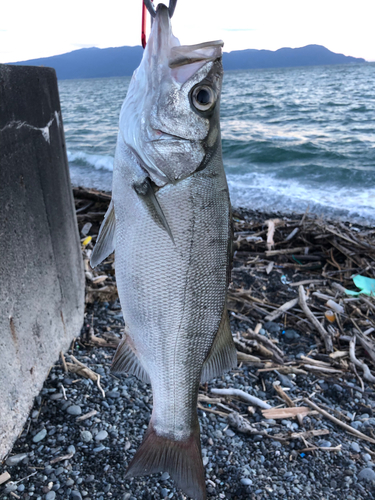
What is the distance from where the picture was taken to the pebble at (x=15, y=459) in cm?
258

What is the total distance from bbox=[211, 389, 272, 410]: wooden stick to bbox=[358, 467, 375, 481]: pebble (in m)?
0.84

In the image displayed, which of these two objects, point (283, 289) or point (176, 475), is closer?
point (176, 475)

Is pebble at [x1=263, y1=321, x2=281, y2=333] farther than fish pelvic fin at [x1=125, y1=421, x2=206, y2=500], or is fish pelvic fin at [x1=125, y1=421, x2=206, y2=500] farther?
pebble at [x1=263, y1=321, x2=281, y2=333]

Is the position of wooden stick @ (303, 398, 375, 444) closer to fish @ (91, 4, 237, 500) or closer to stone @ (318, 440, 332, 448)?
stone @ (318, 440, 332, 448)

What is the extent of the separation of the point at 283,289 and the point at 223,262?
403 centimetres

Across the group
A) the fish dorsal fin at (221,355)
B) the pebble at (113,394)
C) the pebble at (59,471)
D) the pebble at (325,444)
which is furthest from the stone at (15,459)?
the pebble at (325,444)

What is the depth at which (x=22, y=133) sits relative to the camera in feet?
9.27

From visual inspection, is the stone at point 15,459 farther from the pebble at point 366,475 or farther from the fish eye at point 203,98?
the fish eye at point 203,98

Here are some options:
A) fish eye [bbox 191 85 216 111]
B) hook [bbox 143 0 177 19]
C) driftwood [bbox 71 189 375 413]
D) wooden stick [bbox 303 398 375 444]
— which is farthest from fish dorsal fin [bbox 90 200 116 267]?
wooden stick [bbox 303 398 375 444]

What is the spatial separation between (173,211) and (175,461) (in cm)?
119

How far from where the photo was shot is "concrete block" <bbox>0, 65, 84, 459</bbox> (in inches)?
103

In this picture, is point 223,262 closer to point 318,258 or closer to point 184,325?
point 184,325

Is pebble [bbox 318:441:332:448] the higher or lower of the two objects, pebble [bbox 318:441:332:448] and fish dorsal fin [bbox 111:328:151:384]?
the lower

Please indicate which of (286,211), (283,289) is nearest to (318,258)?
(283,289)
